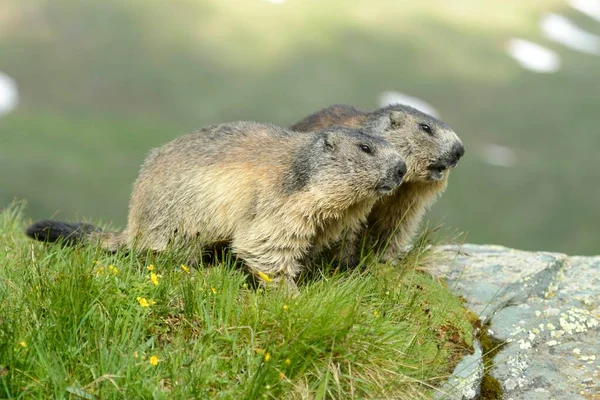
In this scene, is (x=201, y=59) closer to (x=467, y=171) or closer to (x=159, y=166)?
(x=467, y=171)

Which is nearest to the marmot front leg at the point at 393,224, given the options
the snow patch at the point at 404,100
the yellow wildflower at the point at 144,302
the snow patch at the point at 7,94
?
the yellow wildflower at the point at 144,302

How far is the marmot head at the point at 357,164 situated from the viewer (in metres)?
7.67

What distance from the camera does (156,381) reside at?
5625 millimetres

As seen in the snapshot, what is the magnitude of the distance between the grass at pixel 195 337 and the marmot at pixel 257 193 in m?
0.73

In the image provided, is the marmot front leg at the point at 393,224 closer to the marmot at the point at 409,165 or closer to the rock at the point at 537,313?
the marmot at the point at 409,165

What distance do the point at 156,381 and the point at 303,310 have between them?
1.41 meters

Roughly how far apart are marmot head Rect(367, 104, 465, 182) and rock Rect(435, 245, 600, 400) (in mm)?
1119

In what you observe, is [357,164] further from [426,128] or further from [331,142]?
[426,128]

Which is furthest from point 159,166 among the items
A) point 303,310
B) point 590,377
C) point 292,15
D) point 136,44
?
point 292,15

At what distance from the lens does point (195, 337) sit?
6402 millimetres

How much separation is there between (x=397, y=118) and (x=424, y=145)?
0.51m

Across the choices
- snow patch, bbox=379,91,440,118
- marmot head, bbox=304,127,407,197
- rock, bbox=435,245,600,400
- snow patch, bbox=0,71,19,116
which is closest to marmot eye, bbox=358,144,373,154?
marmot head, bbox=304,127,407,197

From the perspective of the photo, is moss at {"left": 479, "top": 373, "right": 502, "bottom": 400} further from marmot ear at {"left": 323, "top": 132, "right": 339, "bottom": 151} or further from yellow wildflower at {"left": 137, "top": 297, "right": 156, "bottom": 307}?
yellow wildflower at {"left": 137, "top": 297, "right": 156, "bottom": 307}

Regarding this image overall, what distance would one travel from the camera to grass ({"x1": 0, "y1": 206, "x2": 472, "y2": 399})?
557 centimetres
